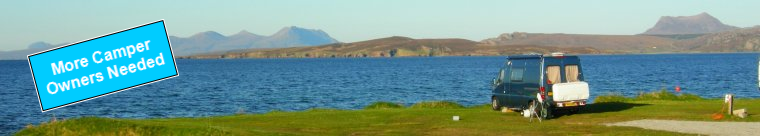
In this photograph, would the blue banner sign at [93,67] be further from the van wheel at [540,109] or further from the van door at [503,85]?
the van door at [503,85]

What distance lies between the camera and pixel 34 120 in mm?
48188

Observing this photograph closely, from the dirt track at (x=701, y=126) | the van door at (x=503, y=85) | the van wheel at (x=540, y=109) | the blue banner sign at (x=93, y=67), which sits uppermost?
the blue banner sign at (x=93, y=67)

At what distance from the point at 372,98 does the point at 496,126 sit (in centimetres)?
4571

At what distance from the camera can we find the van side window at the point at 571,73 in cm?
2831

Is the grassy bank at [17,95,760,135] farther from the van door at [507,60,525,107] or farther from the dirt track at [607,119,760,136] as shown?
the dirt track at [607,119,760,136]

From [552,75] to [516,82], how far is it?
6.89ft

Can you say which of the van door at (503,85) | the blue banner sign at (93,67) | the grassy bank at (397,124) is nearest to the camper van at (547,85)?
the grassy bank at (397,124)

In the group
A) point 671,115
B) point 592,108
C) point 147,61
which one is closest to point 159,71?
point 147,61

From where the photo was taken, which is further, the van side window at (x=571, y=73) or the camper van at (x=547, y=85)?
the van side window at (x=571, y=73)

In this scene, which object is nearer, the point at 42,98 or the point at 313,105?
the point at 42,98

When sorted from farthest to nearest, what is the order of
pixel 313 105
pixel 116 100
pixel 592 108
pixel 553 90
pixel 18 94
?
pixel 18 94 < pixel 116 100 < pixel 313 105 < pixel 592 108 < pixel 553 90

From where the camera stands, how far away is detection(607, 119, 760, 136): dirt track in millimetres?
21834

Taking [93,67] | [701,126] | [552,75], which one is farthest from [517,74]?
[93,67]

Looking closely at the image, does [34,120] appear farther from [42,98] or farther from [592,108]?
[42,98]
